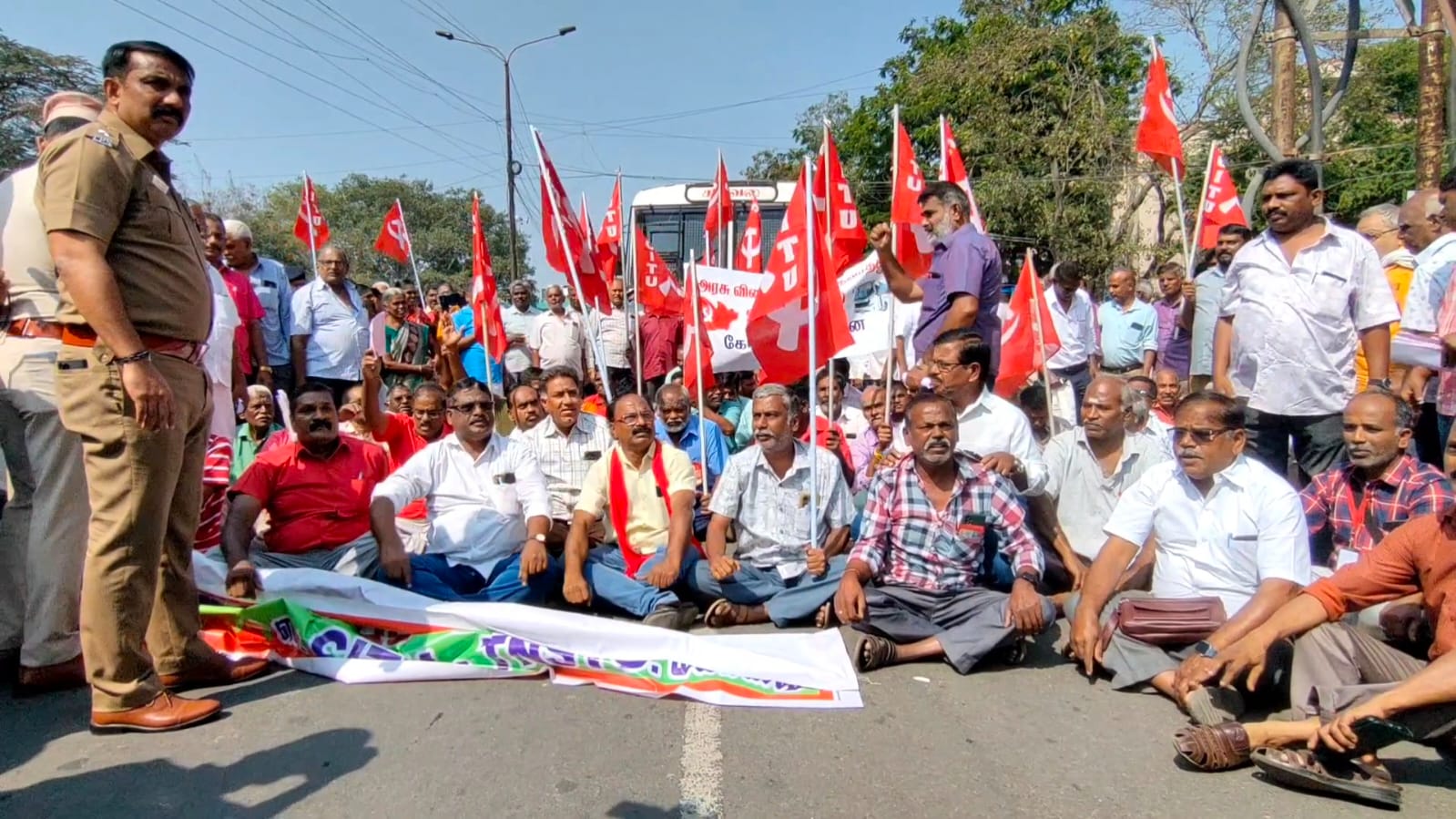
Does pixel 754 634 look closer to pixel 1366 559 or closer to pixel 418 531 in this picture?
pixel 418 531

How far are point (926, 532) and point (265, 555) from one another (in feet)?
9.88

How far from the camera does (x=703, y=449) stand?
593cm

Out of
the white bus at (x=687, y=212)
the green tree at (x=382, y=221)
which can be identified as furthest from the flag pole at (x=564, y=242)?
the green tree at (x=382, y=221)

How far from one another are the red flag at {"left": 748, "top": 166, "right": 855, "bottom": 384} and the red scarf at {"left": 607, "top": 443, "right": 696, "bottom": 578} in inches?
31.1

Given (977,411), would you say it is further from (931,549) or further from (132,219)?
(132,219)

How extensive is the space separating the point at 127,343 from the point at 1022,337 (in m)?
4.73

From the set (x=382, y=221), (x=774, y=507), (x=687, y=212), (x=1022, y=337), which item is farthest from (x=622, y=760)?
(x=382, y=221)

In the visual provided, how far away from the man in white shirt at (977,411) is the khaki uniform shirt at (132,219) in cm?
313

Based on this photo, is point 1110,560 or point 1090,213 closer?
point 1110,560

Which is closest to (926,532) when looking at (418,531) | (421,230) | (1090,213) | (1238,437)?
(1238,437)

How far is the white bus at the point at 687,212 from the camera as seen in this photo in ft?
38.9

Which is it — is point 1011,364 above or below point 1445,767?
above

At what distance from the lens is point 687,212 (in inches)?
488

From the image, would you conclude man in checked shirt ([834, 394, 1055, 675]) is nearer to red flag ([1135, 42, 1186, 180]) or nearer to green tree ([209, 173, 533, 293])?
red flag ([1135, 42, 1186, 180])
